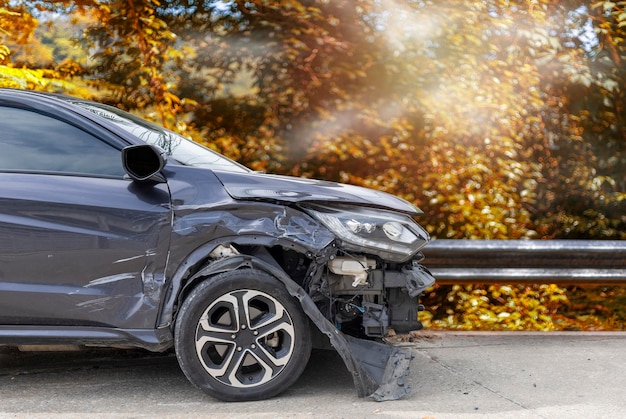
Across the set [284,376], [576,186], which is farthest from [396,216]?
[576,186]

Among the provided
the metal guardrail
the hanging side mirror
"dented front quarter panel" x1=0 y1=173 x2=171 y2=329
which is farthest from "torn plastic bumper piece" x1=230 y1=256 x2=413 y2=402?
the metal guardrail

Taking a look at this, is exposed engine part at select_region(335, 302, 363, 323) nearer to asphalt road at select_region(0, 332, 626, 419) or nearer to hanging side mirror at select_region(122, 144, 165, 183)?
asphalt road at select_region(0, 332, 626, 419)

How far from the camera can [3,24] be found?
24.8 ft

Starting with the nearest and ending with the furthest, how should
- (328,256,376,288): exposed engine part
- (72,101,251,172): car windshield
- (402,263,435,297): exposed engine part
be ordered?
(328,256,376,288): exposed engine part, (402,263,435,297): exposed engine part, (72,101,251,172): car windshield

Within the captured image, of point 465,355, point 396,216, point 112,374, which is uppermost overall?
point 396,216

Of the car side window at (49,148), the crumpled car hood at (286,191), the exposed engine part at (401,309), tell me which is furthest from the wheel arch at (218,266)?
the car side window at (49,148)

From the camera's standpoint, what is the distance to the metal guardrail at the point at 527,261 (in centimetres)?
606

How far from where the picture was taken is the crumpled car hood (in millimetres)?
4172

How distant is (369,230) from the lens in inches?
165

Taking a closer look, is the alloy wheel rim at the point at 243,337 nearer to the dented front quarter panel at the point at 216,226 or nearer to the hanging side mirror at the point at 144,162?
the dented front quarter panel at the point at 216,226

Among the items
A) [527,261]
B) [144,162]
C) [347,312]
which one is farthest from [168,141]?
[527,261]

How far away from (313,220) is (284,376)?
2.79 ft

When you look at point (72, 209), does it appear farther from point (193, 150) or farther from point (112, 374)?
point (112, 374)

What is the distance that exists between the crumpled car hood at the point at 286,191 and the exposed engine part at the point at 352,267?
12.3 inches
